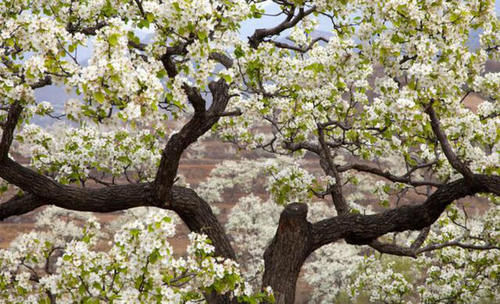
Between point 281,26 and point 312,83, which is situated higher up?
point 281,26

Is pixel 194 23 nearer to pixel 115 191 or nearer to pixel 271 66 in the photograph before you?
pixel 271 66

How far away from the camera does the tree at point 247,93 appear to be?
15.6ft

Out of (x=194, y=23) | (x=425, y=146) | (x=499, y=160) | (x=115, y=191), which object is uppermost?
(x=425, y=146)

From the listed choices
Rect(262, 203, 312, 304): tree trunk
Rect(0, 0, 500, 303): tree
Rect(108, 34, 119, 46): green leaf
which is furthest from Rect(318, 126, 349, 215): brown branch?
Rect(108, 34, 119, 46): green leaf

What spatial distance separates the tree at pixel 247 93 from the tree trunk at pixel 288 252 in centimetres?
2

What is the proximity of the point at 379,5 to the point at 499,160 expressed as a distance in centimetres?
284

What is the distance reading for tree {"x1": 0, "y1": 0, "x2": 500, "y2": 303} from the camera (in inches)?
187

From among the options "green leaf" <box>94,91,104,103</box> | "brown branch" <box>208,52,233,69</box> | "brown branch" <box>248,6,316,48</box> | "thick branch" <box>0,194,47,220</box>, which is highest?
"brown branch" <box>248,6,316,48</box>

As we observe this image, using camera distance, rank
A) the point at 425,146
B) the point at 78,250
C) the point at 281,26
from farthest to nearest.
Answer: the point at 425,146 → the point at 281,26 → the point at 78,250

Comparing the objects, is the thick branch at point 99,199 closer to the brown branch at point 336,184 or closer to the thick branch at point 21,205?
the thick branch at point 21,205

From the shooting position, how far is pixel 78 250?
485cm

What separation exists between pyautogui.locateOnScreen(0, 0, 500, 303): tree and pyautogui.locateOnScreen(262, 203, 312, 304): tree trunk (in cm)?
2

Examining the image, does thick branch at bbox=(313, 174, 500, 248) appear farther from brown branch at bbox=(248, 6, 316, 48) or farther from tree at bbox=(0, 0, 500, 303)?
brown branch at bbox=(248, 6, 316, 48)

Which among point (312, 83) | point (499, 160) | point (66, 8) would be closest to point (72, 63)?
point (66, 8)
